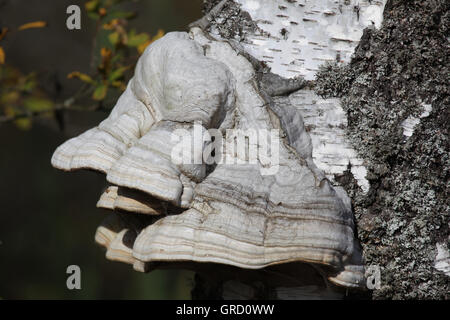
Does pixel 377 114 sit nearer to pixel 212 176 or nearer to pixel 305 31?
pixel 305 31

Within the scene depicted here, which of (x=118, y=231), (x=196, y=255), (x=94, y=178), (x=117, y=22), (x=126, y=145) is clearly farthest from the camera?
(x=94, y=178)

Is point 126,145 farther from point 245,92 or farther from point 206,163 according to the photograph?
point 245,92

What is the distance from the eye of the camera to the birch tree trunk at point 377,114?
2375 mm

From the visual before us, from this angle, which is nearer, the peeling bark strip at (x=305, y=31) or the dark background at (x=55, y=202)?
the peeling bark strip at (x=305, y=31)

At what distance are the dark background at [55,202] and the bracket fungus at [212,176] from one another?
482 centimetres

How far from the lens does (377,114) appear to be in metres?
2.38

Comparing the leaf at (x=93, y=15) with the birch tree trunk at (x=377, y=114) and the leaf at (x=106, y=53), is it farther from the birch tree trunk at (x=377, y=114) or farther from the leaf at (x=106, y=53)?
the birch tree trunk at (x=377, y=114)

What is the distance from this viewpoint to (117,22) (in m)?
3.63

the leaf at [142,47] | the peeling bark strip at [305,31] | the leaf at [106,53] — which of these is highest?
the peeling bark strip at [305,31]

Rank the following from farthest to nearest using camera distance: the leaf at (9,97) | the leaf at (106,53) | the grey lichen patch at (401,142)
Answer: the leaf at (9,97), the leaf at (106,53), the grey lichen patch at (401,142)

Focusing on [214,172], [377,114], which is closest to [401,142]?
[377,114]

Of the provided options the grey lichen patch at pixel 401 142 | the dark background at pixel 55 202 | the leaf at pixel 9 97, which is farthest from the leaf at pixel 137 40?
the dark background at pixel 55 202
